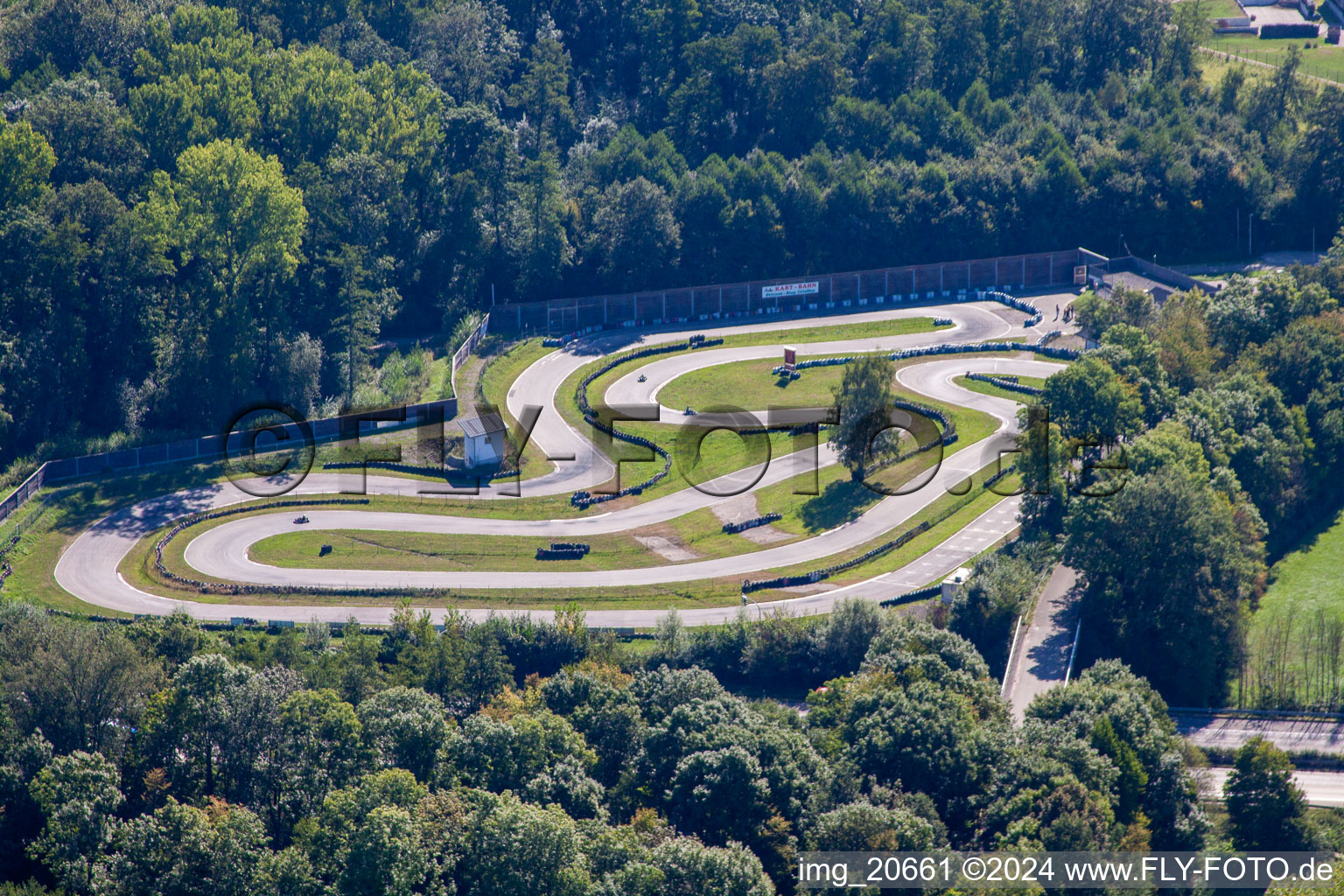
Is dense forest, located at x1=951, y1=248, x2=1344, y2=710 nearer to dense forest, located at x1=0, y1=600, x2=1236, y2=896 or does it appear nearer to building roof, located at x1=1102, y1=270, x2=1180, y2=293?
dense forest, located at x1=0, y1=600, x2=1236, y2=896

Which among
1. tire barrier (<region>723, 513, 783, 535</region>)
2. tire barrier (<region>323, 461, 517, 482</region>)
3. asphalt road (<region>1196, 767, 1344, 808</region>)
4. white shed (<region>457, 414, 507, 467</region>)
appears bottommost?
asphalt road (<region>1196, 767, 1344, 808</region>)

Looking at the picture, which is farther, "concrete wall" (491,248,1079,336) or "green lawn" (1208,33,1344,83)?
"green lawn" (1208,33,1344,83)

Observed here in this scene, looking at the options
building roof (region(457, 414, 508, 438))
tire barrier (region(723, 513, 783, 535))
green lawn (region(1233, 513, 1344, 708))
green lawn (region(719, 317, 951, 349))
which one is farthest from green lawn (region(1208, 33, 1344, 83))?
building roof (region(457, 414, 508, 438))

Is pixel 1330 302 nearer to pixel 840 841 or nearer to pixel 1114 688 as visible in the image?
pixel 1114 688

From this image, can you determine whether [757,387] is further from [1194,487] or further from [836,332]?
[1194,487]

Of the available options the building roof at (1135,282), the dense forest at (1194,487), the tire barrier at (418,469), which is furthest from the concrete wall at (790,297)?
the tire barrier at (418,469)

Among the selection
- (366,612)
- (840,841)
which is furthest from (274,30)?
(840,841)
